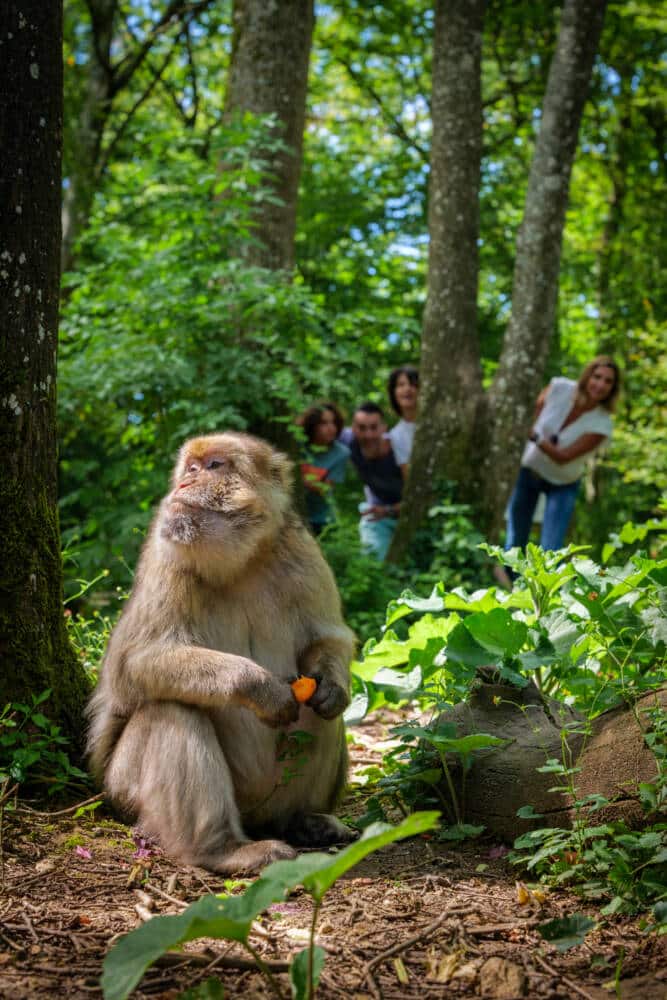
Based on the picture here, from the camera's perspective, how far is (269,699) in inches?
130

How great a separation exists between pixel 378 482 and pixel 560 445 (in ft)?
5.53

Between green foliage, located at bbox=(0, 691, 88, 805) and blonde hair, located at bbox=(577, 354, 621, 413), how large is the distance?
6.23 meters

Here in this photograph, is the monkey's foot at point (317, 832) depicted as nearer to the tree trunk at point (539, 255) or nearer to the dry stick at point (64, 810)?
the dry stick at point (64, 810)

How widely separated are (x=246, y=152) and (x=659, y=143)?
1453cm

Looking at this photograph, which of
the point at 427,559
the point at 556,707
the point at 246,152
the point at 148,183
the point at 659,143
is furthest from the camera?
the point at 659,143

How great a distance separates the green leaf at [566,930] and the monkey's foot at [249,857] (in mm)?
1023

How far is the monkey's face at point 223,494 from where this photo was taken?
3369 millimetres

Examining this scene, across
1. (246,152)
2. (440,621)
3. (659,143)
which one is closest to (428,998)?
(440,621)

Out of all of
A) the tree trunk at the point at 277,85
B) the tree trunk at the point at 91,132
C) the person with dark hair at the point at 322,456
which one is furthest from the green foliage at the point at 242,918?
the tree trunk at the point at 91,132

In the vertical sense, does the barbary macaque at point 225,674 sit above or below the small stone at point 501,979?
above

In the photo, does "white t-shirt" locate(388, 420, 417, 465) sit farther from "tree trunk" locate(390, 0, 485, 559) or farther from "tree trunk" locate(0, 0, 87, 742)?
"tree trunk" locate(0, 0, 87, 742)

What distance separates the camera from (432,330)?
883 centimetres

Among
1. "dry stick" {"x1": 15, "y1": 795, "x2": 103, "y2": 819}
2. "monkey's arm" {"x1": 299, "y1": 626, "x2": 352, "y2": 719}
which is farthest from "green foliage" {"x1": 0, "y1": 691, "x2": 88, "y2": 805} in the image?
"monkey's arm" {"x1": 299, "y1": 626, "x2": 352, "y2": 719}

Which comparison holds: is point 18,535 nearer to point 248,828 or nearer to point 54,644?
point 54,644
